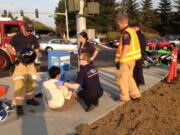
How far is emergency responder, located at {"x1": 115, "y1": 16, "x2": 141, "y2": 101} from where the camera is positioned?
28.2 ft

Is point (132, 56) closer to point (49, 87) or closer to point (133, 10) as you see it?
point (49, 87)

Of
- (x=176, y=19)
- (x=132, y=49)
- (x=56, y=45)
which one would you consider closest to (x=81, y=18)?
(x=132, y=49)

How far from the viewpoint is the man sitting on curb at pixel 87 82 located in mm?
8141

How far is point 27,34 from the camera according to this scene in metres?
9.04

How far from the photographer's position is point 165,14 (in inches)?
3561

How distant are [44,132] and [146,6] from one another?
89805mm

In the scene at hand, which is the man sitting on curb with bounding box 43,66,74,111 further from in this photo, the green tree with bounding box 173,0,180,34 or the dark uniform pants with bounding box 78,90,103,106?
the green tree with bounding box 173,0,180,34

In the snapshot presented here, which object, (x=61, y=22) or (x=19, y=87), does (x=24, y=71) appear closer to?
(x=19, y=87)

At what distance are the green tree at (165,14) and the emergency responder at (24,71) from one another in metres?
79.3

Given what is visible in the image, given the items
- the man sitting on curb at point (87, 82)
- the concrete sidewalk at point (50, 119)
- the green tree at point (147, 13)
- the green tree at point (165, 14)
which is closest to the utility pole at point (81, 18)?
the concrete sidewalk at point (50, 119)

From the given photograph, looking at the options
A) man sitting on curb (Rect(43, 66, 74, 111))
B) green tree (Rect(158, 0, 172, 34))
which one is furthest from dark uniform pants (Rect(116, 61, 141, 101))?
green tree (Rect(158, 0, 172, 34))

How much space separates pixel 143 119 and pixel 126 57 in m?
1.87

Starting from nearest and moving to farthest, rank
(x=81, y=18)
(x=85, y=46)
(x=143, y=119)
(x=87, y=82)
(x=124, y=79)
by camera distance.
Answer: (x=143, y=119)
(x=87, y=82)
(x=124, y=79)
(x=85, y=46)
(x=81, y=18)

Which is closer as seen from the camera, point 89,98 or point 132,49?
point 89,98
